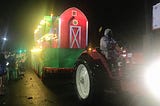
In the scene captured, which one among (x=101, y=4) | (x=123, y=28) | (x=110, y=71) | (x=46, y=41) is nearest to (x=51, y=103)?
(x=110, y=71)

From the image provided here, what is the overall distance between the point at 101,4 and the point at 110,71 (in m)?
14.8

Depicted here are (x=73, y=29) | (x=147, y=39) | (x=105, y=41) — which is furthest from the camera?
(x=73, y=29)

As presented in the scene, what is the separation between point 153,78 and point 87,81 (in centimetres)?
266

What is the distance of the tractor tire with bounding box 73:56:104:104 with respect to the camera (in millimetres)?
7770

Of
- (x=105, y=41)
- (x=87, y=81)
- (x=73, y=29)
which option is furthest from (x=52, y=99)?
(x=73, y=29)

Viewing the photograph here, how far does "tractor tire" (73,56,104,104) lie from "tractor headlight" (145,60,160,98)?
1659mm

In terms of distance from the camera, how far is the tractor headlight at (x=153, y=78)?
5.90 meters

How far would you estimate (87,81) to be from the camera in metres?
8.41

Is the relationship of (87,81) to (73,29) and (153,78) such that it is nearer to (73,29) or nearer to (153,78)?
(153,78)

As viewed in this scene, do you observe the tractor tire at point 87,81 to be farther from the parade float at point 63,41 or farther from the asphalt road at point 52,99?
the parade float at point 63,41

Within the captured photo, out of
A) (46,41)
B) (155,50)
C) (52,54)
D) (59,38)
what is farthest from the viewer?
(46,41)

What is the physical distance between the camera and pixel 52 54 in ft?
45.8

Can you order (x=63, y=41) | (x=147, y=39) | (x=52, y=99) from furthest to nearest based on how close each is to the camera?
(x=63, y=41) → (x=52, y=99) → (x=147, y=39)

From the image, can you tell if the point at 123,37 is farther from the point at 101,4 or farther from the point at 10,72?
the point at 101,4
